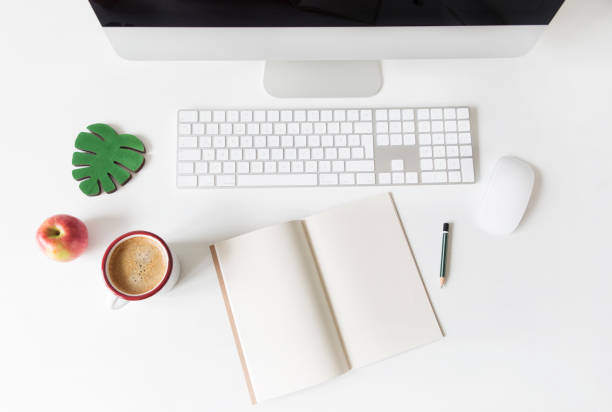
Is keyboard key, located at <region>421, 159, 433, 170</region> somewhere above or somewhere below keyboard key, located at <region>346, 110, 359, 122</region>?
below

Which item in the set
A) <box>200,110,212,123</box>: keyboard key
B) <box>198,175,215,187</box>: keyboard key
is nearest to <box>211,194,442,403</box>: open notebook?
<box>198,175,215,187</box>: keyboard key

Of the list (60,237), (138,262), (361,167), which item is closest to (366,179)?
(361,167)

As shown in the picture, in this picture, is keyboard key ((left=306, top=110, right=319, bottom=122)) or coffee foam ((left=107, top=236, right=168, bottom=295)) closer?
coffee foam ((left=107, top=236, right=168, bottom=295))

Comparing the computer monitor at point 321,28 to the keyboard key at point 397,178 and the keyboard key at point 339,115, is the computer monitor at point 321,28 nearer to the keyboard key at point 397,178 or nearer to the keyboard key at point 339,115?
the keyboard key at point 339,115

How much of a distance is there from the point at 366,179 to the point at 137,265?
361 millimetres

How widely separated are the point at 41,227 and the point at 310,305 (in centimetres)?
40

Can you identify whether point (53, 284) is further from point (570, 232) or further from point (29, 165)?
point (570, 232)

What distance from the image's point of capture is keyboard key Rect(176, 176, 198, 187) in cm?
68

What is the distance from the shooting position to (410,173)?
0.69m

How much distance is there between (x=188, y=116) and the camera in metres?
0.69

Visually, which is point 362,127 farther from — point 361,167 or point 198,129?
point 198,129

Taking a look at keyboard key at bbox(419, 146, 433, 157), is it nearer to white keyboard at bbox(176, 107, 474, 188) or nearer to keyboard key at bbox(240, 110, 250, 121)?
white keyboard at bbox(176, 107, 474, 188)

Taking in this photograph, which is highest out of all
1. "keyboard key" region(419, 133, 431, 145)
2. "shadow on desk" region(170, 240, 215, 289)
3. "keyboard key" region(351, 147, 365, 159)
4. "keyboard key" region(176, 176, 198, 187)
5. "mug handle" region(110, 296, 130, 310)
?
"keyboard key" region(176, 176, 198, 187)

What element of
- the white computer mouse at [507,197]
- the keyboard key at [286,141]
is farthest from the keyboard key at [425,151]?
the keyboard key at [286,141]
